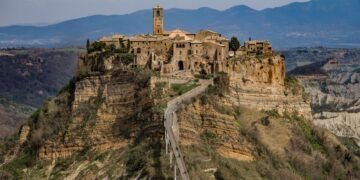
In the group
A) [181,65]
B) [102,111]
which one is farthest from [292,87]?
[102,111]

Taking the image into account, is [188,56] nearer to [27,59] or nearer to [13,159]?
[13,159]

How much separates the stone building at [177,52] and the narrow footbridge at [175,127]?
7.76 ft

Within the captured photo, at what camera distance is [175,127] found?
43.4 meters

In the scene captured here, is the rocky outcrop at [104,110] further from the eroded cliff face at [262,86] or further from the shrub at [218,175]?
the eroded cliff face at [262,86]

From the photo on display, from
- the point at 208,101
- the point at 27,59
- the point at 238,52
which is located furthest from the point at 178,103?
the point at 27,59

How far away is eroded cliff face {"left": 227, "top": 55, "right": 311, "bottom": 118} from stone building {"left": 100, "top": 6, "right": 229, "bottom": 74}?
4.70 feet

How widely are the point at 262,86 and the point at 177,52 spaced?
20.0 feet

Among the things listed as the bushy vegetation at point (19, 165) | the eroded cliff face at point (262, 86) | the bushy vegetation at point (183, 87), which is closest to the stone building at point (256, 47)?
the eroded cliff face at point (262, 86)

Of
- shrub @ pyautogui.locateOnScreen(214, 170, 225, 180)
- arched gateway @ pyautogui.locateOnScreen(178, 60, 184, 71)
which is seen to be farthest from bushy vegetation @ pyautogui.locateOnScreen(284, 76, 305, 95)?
shrub @ pyautogui.locateOnScreen(214, 170, 225, 180)

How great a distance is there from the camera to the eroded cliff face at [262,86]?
51.2 meters

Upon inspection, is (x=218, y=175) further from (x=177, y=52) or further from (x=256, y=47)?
(x=256, y=47)

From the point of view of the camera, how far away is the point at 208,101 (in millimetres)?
47375

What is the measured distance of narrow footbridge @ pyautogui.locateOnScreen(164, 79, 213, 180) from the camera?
1537 inches

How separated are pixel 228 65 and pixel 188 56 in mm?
2884
